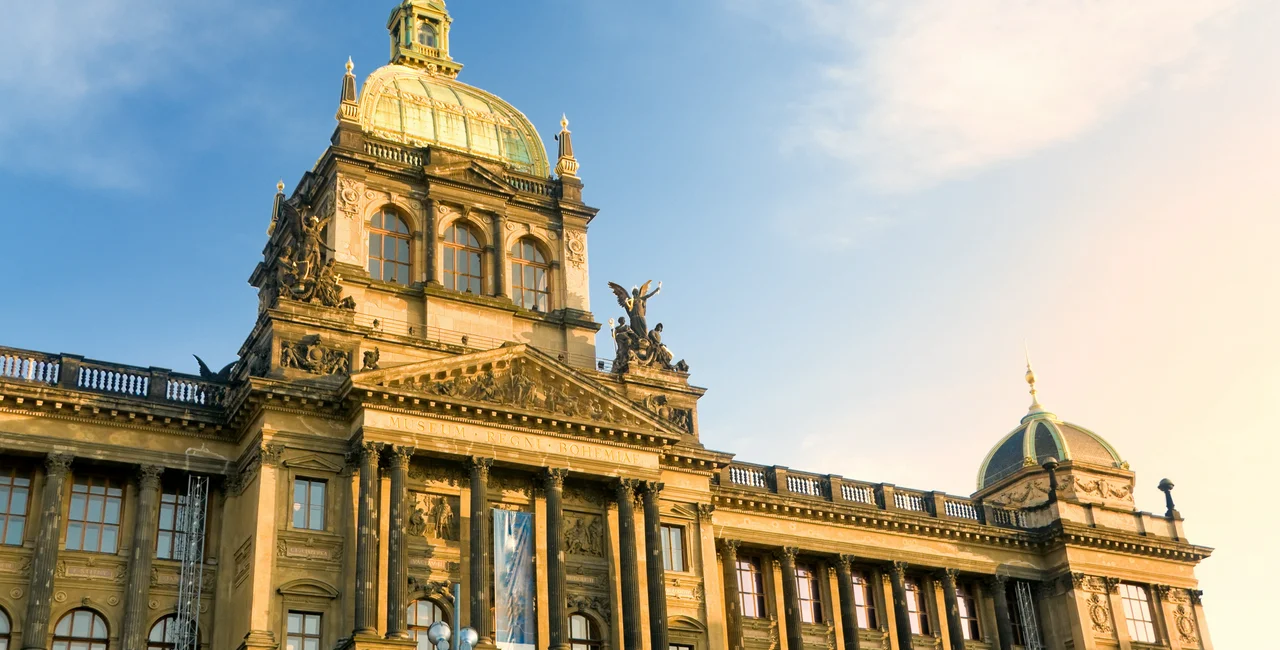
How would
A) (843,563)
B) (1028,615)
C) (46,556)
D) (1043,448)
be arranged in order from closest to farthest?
(46,556) < (843,563) < (1028,615) < (1043,448)

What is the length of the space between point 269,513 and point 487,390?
7.10 m

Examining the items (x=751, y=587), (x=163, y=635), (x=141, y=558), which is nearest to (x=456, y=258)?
(x=751, y=587)

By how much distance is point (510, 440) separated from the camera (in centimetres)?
4369

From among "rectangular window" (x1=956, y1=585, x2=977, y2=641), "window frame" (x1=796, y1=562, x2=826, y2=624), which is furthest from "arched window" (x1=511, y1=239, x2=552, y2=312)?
"rectangular window" (x1=956, y1=585, x2=977, y2=641)

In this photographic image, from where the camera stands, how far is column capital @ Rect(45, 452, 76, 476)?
40.6m

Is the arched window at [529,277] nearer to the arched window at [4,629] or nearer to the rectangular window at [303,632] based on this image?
the rectangular window at [303,632]

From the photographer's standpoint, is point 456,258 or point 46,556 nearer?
point 46,556

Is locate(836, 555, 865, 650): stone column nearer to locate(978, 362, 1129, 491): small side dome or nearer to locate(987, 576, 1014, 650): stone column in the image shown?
locate(987, 576, 1014, 650): stone column

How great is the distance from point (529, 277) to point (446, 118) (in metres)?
7.13

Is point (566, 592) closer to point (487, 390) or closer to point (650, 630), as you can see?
point (650, 630)

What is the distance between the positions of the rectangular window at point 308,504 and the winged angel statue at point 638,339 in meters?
11.4

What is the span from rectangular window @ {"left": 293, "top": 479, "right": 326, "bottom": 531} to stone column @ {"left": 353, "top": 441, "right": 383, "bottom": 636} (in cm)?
119

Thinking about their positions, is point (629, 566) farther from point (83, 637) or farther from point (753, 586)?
point (83, 637)

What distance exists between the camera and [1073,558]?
55250mm
